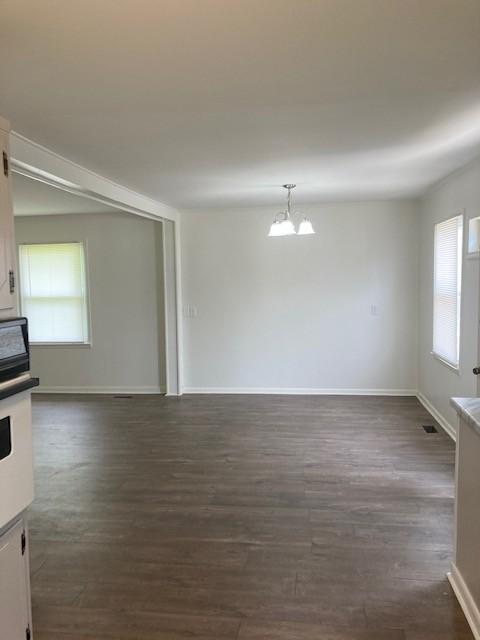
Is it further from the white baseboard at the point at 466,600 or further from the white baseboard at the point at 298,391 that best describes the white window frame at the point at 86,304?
the white baseboard at the point at 466,600

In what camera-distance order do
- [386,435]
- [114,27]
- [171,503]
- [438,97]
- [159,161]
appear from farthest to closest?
1. [386,435]
2. [159,161]
3. [171,503]
4. [438,97]
5. [114,27]

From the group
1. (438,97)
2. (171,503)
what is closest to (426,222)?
(438,97)

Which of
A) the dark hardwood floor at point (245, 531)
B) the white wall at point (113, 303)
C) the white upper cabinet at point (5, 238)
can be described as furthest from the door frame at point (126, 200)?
the dark hardwood floor at point (245, 531)

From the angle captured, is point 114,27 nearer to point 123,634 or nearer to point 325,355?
point 123,634

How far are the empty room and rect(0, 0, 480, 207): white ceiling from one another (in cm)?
1

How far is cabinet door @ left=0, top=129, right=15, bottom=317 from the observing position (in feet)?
5.77

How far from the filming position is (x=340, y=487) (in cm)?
343

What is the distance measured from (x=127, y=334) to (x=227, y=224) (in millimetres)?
1987

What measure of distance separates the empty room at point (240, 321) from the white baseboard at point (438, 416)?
37 mm

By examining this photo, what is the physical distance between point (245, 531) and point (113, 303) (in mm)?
4224

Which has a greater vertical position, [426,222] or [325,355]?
[426,222]

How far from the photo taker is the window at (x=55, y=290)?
254 inches

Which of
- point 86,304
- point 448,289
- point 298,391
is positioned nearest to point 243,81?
point 448,289

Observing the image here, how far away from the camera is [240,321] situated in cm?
624
